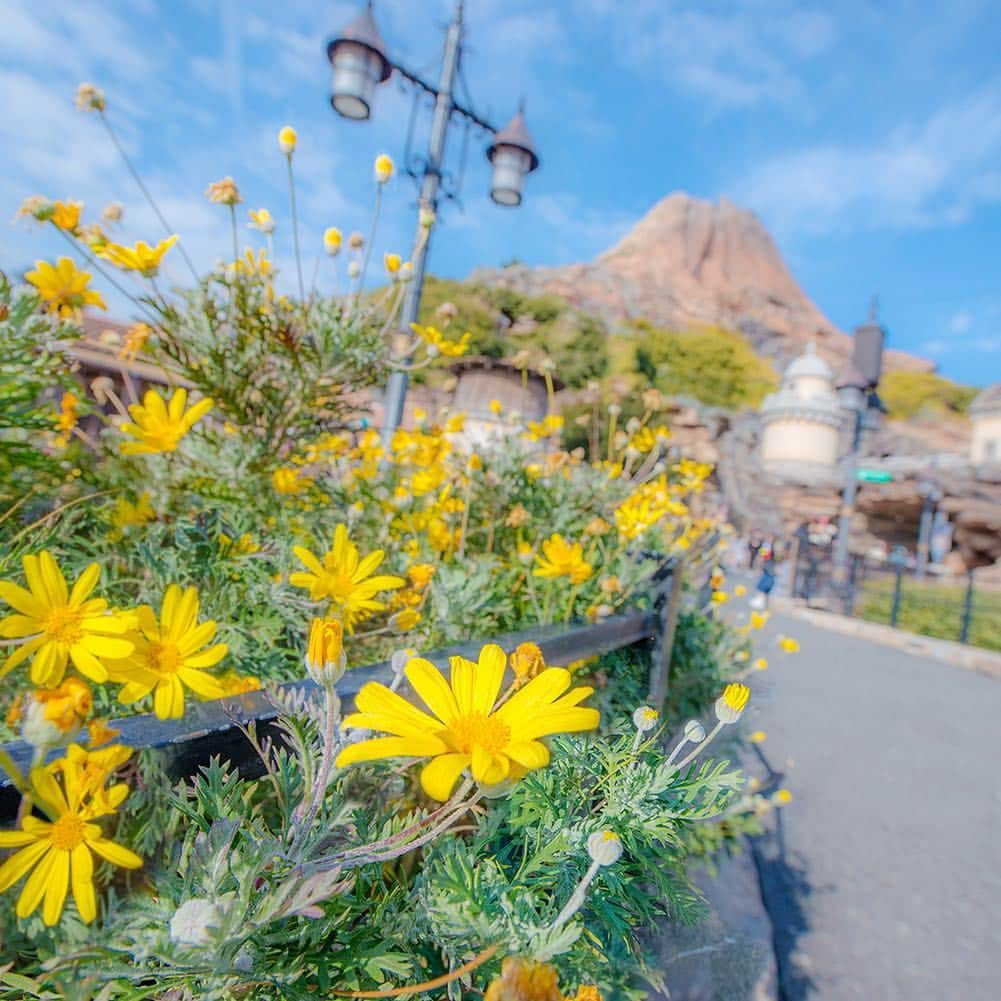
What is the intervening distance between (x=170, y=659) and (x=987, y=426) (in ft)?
90.5

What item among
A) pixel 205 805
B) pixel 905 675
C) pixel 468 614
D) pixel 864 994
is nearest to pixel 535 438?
pixel 468 614

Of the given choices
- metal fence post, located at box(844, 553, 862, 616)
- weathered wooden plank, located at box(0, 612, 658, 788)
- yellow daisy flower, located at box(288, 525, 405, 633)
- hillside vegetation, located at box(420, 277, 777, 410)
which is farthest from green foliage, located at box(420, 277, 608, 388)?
weathered wooden plank, located at box(0, 612, 658, 788)

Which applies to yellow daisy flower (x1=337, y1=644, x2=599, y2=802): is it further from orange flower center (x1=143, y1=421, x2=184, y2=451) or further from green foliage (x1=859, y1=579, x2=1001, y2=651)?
green foliage (x1=859, y1=579, x2=1001, y2=651)

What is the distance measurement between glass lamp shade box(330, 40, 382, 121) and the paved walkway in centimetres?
366

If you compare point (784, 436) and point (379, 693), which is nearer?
point (379, 693)

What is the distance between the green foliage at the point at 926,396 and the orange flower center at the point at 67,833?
44.9 metres

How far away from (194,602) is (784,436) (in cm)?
2820

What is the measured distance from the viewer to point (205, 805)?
1.60 ft

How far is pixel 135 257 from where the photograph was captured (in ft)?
4.10

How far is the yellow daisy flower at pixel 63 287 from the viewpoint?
1.21 meters

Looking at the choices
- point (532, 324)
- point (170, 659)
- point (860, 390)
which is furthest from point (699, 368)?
point (170, 659)

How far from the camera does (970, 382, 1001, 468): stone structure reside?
21.5 meters

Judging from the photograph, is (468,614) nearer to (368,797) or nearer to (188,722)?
(368,797)

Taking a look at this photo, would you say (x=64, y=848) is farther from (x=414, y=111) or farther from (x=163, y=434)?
(x=414, y=111)
